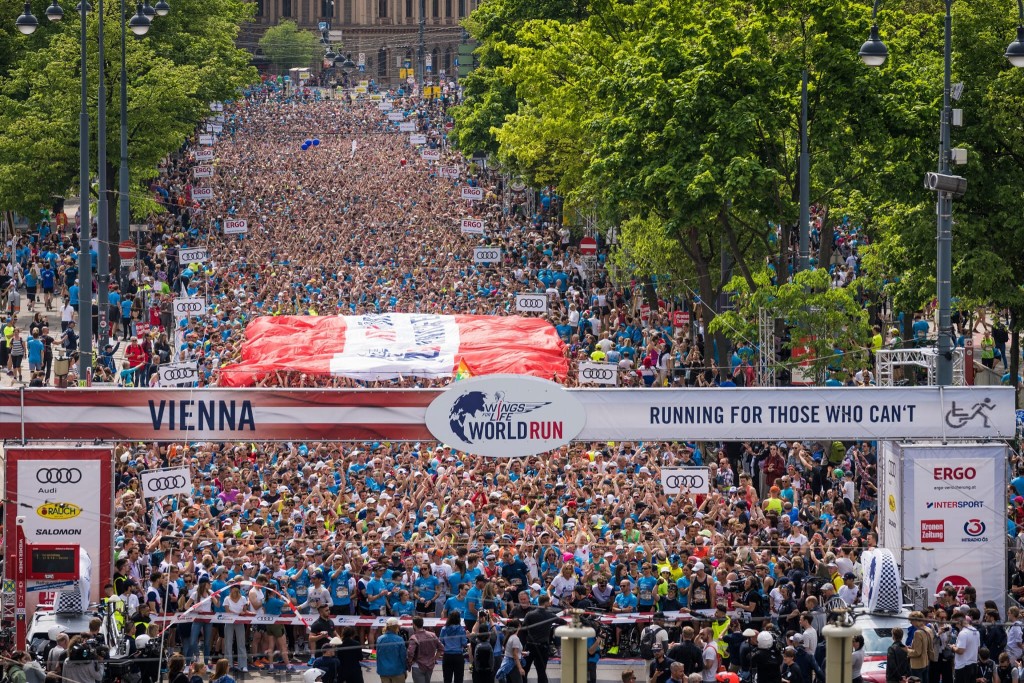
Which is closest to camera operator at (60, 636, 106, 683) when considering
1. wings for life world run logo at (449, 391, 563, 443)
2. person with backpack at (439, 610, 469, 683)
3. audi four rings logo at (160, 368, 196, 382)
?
person with backpack at (439, 610, 469, 683)

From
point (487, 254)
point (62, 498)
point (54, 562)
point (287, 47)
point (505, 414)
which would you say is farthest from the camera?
point (287, 47)

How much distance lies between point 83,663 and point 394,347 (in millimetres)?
16662

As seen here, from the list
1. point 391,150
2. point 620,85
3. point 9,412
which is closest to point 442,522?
point 9,412

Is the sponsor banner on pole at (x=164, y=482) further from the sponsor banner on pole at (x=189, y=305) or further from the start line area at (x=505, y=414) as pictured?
the sponsor banner on pole at (x=189, y=305)

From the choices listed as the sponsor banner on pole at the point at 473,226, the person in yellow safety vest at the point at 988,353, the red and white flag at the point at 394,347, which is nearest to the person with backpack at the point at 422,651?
the red and white flag at the point at 394,347

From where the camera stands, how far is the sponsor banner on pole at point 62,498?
78.7 ft

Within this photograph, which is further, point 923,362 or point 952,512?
point 923,362

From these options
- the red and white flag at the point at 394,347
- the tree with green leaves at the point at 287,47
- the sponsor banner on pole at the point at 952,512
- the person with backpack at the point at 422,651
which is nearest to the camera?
the person with backpack at the point at 422,651

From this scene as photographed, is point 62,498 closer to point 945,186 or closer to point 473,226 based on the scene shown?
point 945,186

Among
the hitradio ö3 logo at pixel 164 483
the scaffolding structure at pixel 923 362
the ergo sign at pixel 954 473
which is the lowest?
the hitradio ö3 logo at pixel 164 483

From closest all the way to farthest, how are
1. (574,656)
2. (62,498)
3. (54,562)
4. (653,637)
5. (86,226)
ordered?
1. (574,656)
2. (653,637)
3. (54,562)
4. (62,498)
5. (86,226)

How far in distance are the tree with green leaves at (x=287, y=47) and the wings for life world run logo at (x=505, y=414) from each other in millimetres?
164514

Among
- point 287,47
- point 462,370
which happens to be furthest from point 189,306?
point 287,47

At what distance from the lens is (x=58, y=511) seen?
24.0m
